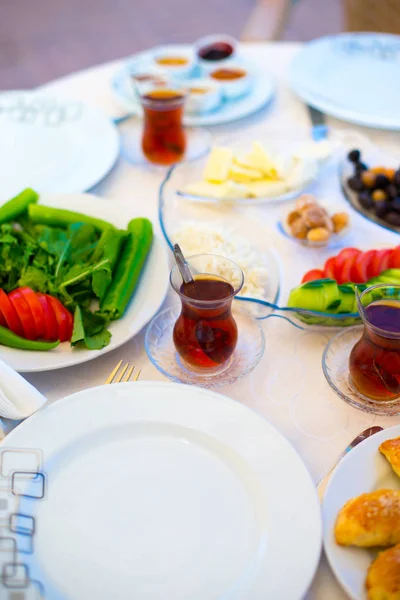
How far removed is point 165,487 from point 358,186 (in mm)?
1005

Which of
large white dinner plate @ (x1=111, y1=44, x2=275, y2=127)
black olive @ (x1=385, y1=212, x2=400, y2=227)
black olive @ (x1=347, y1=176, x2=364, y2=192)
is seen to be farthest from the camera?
large white dinner plate @ (x1=111, y1=44, x2=275, y2=127)

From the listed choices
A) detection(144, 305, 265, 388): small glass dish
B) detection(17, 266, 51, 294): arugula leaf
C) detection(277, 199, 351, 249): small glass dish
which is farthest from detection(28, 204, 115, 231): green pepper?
detection(277, 199, 351, 249): small glass dish

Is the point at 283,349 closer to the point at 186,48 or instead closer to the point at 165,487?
the point at 165,487

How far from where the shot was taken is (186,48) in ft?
7.02

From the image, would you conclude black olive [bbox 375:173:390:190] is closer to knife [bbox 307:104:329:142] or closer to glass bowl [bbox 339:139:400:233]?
glass bowl [bbox 339:139:400:233]

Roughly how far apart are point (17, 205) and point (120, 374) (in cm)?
53

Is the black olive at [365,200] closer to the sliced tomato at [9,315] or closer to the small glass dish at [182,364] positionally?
the small glass dish at [182,364]

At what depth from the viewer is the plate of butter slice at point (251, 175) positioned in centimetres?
150

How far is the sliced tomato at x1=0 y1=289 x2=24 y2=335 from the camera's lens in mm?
1073

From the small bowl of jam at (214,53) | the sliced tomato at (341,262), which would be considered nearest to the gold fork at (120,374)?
the sliced tomato at (341,262)

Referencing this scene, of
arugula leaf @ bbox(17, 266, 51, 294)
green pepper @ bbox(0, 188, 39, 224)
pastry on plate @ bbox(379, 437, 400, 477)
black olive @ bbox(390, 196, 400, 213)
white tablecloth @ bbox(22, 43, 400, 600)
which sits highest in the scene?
green pepper @ bbox(0, 188, 39, 224)

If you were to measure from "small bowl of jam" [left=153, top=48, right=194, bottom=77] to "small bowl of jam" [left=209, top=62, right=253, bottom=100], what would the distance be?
3.4 inches

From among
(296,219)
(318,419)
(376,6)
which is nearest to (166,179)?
(296,219)

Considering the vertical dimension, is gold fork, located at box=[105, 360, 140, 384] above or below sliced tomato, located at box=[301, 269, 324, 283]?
below
